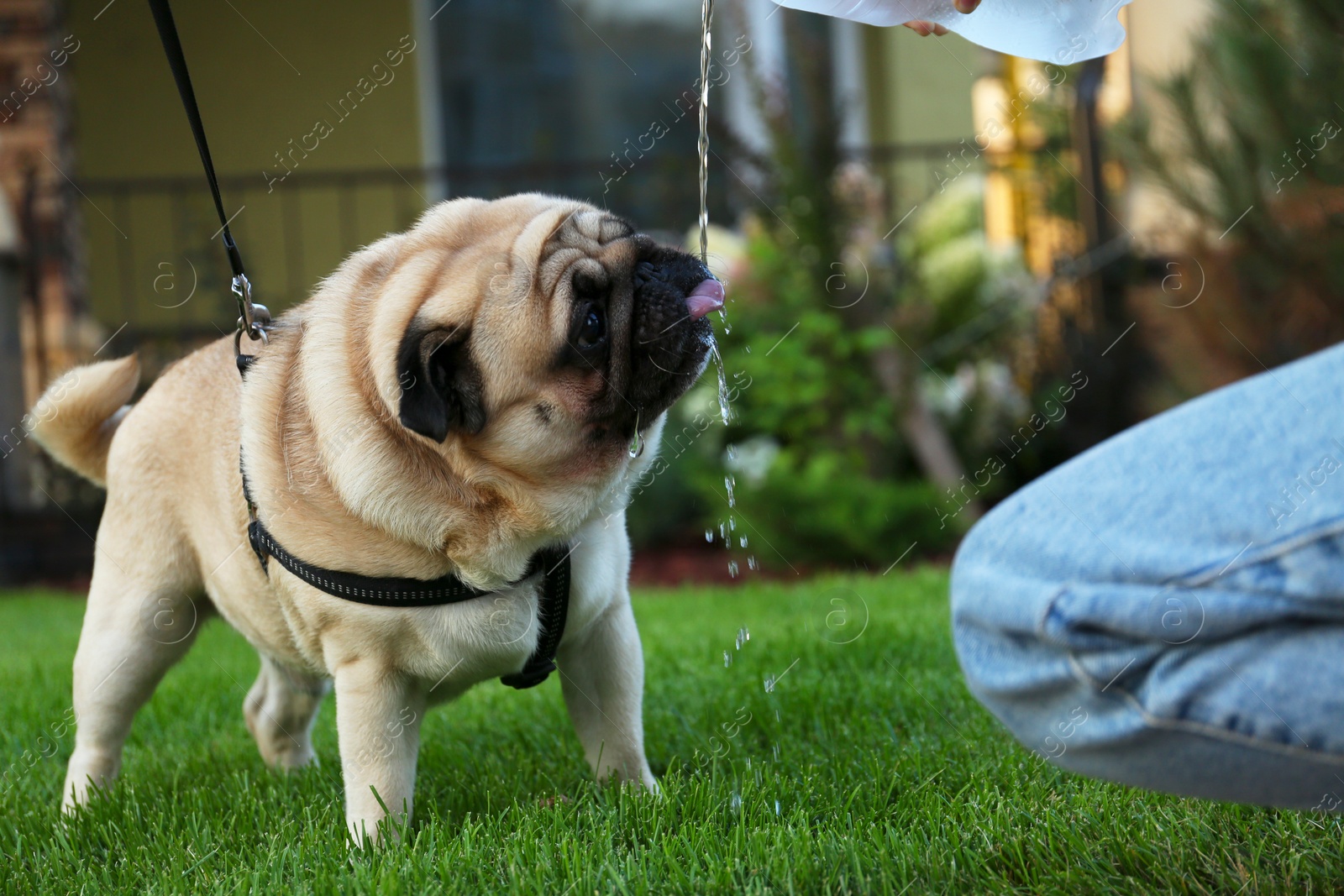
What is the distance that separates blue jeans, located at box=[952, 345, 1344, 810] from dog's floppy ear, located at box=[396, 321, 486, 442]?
108 cm

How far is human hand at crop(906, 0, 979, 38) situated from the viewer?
2432mm

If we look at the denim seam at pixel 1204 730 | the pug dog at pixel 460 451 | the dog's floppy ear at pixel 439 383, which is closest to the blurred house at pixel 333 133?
the pug dog at pixel 460 451

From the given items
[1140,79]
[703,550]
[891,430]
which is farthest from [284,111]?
[1140,79]

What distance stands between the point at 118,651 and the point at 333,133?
762 cm

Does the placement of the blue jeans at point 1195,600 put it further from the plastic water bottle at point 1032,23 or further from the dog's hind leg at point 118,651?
the dog's hind leg at point 118,651

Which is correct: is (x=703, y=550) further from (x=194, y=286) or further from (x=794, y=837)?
(x=794, y=837)

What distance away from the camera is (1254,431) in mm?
1223

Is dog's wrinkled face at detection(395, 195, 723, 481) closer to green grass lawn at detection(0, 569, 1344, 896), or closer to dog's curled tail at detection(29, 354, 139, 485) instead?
green grass lawn at detection(0, 569, 1344, 896)

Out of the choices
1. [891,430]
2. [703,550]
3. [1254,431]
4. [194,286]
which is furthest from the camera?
[194,286]

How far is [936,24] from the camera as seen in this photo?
8.40 ft

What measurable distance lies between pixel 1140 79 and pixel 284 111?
22.0ft

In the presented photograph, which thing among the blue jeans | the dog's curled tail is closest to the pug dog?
the dog's curled tail

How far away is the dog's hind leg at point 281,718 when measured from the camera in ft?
9.86

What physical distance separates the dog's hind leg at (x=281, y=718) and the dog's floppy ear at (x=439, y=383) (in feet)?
3.99
